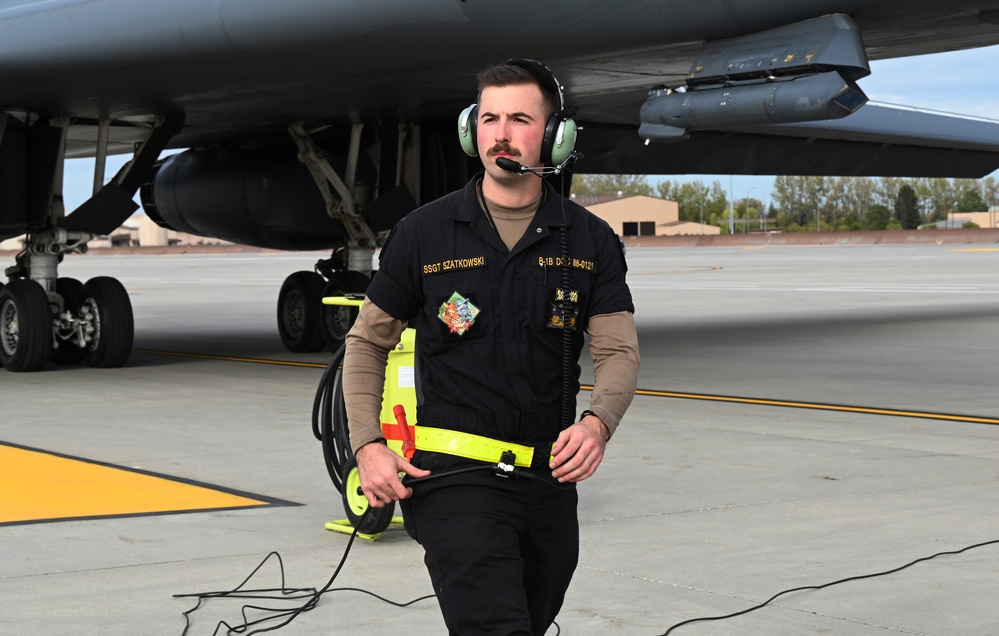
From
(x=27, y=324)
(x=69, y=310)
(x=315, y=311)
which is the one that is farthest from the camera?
(x=315, y=311)

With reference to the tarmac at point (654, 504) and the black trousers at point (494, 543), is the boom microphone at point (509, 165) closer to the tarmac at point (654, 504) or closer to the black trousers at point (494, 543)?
the black trousers at point (494, 543)

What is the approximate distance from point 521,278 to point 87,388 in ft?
34.0

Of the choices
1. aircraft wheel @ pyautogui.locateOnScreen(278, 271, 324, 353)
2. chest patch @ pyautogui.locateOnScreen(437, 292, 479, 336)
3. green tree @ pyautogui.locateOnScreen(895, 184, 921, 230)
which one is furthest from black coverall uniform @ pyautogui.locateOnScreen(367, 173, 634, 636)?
green tree @ pyautogui.locateOnScreen(895, 184, 921, 230)

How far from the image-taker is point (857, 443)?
9.04 m

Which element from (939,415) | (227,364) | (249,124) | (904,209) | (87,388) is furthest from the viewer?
(904,209)

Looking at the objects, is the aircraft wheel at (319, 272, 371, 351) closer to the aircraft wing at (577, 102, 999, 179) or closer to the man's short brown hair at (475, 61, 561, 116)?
the aircraft wing at (577, 102, 999, 179)

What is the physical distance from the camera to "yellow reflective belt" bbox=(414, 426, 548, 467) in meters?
3.39

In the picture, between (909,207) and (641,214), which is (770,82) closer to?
(909,207)

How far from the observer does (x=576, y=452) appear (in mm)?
3303

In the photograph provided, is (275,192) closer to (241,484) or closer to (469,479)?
(241,484)

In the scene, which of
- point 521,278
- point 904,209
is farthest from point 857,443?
point 904,209

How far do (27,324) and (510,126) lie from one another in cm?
1223

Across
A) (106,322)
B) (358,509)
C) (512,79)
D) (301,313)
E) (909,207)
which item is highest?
(909,207)

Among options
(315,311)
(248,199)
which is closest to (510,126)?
(315,311)
